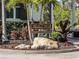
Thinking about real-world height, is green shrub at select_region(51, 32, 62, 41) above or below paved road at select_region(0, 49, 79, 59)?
above

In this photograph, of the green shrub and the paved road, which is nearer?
the paved road

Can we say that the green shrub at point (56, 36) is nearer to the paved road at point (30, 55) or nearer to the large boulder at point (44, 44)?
the large boulder at point (44, 44)

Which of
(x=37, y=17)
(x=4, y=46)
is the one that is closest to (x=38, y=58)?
(x=4, y=46)

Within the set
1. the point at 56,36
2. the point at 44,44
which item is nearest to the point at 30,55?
the point at 44,44

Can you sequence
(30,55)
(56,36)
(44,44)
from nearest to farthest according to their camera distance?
(30,55) < (44,44) < (56,36)

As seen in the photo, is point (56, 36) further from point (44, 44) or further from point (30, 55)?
point (30, 55)

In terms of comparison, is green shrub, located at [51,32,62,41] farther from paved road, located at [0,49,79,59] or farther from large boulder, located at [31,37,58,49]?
paved road, located at [0,49,79,59]

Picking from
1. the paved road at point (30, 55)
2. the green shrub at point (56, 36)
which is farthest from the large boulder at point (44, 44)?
the green shrub at point (56, 36)

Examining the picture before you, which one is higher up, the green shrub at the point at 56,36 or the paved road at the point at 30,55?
the green shrub at the point at 56,36

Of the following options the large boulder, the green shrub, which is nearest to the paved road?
the large boulder

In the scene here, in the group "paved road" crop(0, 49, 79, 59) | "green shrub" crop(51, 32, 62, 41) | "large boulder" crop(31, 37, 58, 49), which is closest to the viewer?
"paved road" crop(0, 49, 79, 59)

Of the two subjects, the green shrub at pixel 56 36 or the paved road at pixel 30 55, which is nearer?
the paved road at pixel 30 55

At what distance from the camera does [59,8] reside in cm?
1692

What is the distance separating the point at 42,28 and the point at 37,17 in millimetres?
7030
